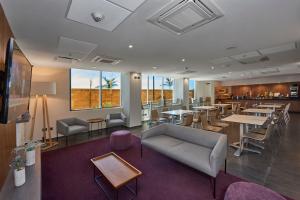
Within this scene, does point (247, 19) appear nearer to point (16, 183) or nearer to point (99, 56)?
point (99, 56)

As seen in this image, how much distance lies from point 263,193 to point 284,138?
4.79 metres

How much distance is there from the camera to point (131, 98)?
261 inches

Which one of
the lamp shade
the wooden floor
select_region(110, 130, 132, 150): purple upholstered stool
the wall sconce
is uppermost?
the wall sconce

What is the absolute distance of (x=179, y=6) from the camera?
5.74 ft

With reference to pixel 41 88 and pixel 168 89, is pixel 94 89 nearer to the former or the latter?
pixel 41 88

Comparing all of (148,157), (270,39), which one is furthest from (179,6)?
(148,157)

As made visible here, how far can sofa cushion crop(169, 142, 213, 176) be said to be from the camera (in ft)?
7.55

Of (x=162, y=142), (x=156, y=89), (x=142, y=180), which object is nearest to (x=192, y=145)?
(x=162, y=142)

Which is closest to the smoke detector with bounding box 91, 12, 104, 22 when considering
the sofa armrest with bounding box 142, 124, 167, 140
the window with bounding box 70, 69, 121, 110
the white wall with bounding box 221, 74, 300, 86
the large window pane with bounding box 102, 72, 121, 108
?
the sofa armrest with bounding box 142, 124, 167, 140

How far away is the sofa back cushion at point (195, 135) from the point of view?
289 cm

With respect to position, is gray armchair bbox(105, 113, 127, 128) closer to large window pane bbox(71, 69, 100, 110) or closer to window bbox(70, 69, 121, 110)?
window bbox(70, 69, 121, 110)

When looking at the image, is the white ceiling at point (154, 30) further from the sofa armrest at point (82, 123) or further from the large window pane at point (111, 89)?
the large window pane at point (111, 89)

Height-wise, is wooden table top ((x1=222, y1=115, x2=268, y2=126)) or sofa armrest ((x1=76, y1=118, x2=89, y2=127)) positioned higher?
wooden table top ((x1=222, y1=115, x2=268, y2=126))

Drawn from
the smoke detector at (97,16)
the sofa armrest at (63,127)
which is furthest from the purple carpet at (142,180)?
the smoke detector at (97,16)
